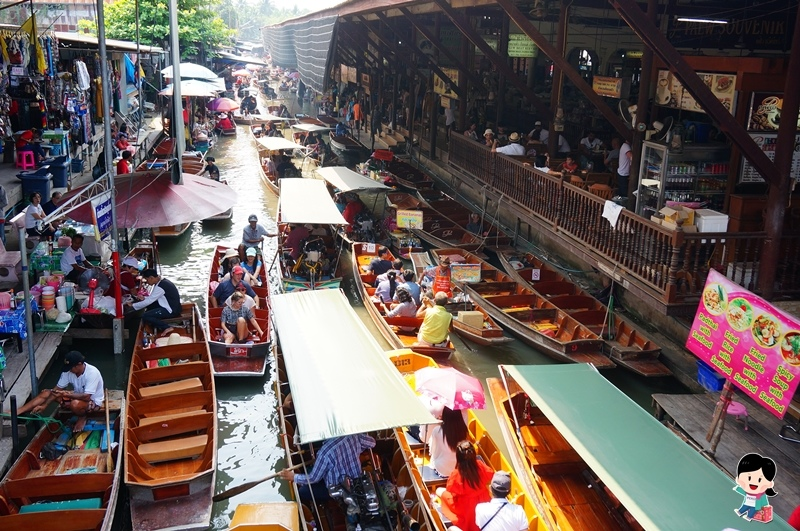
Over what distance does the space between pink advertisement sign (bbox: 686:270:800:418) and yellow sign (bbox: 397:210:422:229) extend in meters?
8.82

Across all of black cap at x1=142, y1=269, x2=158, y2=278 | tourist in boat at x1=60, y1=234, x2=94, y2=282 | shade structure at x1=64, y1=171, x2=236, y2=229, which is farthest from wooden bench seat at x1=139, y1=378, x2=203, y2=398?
tourist in boat at x1=60, y1=234, x2=94, y2=282

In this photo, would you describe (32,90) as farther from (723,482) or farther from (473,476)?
(723,482)

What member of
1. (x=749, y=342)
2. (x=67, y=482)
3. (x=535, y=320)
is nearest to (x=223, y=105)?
(x=535, y=320)

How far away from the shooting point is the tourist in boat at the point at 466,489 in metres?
6.93

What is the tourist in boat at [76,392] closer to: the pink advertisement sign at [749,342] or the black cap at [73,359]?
the black cap at [73,359]

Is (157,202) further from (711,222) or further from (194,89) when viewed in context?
(194,89)

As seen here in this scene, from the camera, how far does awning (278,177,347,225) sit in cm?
1487

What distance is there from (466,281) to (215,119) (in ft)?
79.3

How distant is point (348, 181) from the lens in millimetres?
18125

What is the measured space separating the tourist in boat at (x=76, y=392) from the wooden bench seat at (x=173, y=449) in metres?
0.97

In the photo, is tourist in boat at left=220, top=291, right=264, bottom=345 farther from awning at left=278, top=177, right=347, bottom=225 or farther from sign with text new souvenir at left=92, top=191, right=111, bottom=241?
awning at left=278, top=177, right=347, bottom=225

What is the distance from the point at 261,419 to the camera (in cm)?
1063

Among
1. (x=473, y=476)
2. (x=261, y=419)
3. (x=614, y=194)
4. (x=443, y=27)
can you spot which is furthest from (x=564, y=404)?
(x=443, y=27)

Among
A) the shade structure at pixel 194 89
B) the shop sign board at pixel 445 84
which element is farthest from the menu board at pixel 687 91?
the shade structure at pixel 194 89
